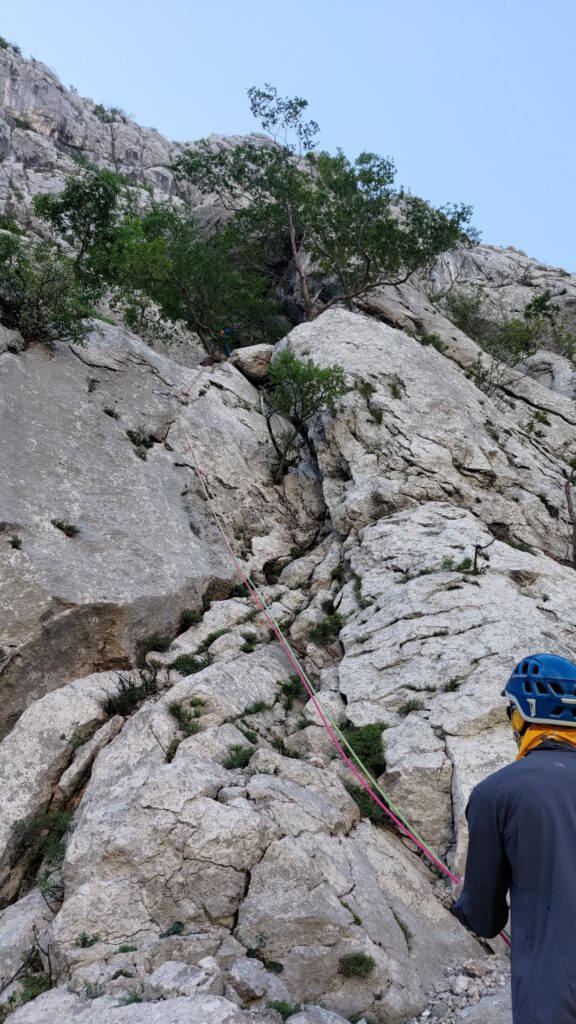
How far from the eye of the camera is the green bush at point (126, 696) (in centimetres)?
955

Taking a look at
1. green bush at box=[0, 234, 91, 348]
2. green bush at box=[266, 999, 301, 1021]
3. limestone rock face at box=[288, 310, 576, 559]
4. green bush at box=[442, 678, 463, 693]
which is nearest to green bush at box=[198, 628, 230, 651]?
green bush at box=[442, 678, 463, 693]

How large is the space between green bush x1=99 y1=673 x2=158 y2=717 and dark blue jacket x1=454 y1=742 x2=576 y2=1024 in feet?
24.0

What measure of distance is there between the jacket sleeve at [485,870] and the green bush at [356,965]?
359cm

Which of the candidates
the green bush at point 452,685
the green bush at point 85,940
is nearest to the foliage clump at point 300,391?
the green bush at point 452,685

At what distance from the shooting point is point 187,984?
16.8 feet

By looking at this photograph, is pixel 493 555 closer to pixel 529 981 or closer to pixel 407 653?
pixel 407 653

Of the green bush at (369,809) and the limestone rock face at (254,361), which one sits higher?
the limestone rock face at (254,361)

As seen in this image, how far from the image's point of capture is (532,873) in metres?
2.80

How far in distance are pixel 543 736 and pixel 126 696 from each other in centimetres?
775

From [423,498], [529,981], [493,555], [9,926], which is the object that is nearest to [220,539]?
[423,498]

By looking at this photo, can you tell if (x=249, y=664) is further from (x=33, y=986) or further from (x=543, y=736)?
(x=543, y=736)

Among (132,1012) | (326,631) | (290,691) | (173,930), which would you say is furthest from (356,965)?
(326,631)

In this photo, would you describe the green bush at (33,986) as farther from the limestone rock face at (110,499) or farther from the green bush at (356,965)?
the limestone rock face at (110,499)

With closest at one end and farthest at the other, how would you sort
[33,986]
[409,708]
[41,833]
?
[33,986] < [41,833] < [409,708]
